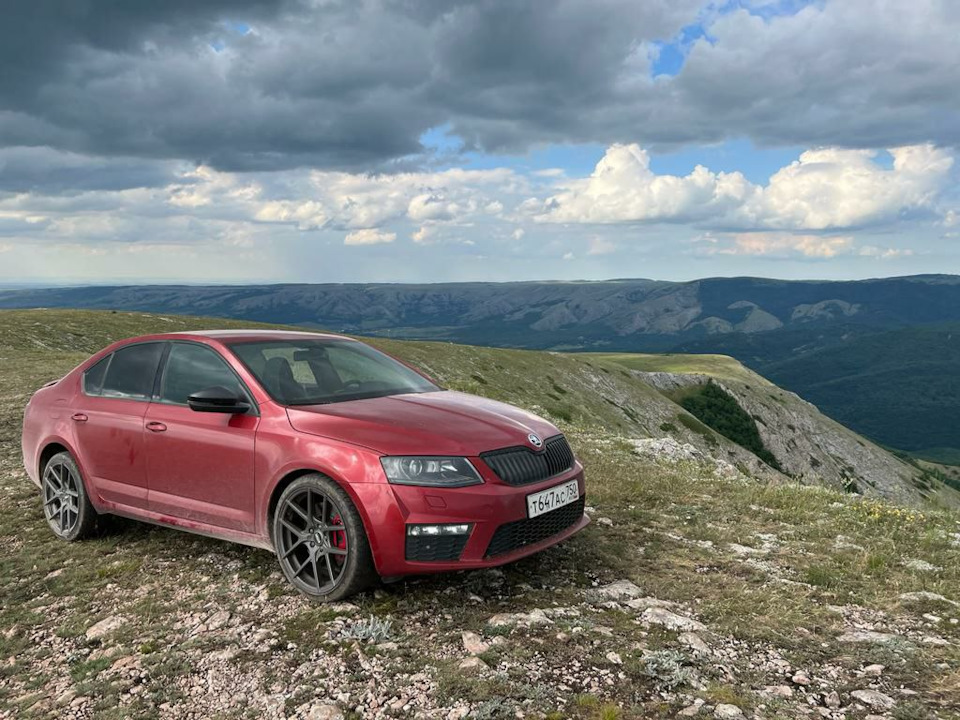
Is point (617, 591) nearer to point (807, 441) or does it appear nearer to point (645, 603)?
point (645, 603)

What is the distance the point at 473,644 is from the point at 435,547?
2.58ft

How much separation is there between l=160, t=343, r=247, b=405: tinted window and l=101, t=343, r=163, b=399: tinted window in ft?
0.76

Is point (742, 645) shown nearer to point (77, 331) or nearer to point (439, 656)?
point (439, 656)

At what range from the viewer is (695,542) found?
7715 millimetres

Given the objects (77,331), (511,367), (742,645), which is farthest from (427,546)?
(511,367)

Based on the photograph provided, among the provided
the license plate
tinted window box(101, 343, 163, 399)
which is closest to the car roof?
tinted window box(101, 343, 163, 399)

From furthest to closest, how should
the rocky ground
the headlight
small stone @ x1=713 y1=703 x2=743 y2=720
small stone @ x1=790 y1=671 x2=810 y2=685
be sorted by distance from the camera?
the headlight
small stone @ x1=790 y1=671 x2=810 y2=685
the rocky ground
small stone @ x1=713 y1=703 x2=743 y2=720

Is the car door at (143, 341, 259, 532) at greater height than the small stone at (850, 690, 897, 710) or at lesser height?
greater

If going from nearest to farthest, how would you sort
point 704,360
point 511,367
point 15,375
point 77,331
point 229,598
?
point 229,598, point 15,375, point 77,331, point 511,367, point 704,360

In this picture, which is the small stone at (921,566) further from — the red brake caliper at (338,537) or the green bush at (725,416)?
the green bush at (725,416)

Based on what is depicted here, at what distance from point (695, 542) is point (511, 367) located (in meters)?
53.5

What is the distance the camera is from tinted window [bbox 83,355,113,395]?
307 inches

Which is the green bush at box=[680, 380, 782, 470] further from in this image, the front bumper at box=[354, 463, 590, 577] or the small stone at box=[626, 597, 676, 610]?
the front bumper at box=[354, 463, 590, 577]

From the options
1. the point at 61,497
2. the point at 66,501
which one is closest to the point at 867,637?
the point at 66,501
